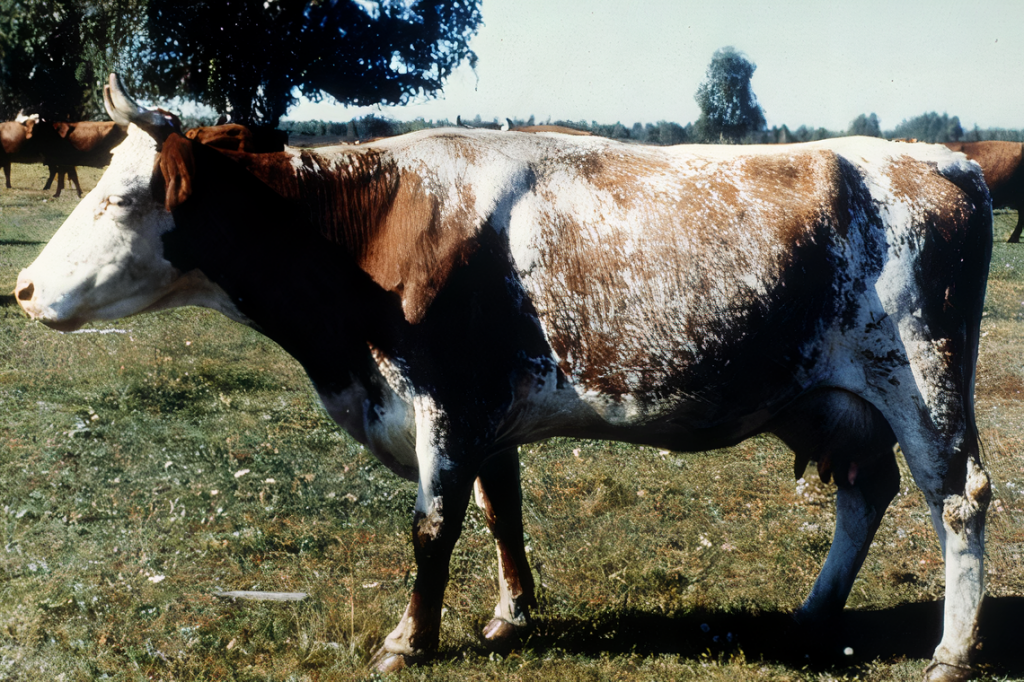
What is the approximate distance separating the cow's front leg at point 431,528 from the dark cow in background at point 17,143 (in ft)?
66.9

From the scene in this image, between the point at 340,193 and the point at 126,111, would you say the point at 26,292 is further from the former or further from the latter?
the point at 340,193

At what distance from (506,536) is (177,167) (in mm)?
2290

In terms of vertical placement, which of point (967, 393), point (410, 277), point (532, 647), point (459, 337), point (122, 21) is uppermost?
point (122, 21)

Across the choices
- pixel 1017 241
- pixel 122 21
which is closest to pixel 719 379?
pixel 122 21

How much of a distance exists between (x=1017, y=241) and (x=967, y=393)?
1808 centimetres

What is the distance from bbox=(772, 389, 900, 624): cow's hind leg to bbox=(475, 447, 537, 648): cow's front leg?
133cm

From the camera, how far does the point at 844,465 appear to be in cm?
372

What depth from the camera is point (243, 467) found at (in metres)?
5.83

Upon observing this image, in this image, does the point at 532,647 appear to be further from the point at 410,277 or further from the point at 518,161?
the point at 518,161

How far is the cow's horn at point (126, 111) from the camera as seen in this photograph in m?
2.88

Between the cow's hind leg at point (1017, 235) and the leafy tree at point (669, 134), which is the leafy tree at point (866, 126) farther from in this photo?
the cow's hind leg at point (1017, 235)

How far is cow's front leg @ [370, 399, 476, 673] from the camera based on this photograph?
3.23 metres

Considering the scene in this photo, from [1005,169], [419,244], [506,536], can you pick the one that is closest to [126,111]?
[419,244]

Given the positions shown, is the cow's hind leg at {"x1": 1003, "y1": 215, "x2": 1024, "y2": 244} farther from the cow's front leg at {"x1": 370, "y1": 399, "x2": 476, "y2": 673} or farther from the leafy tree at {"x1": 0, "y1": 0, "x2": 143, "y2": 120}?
the cow's front leg at {"x1": 370, "y1": 399, "x2": 476, "y2": 673}
